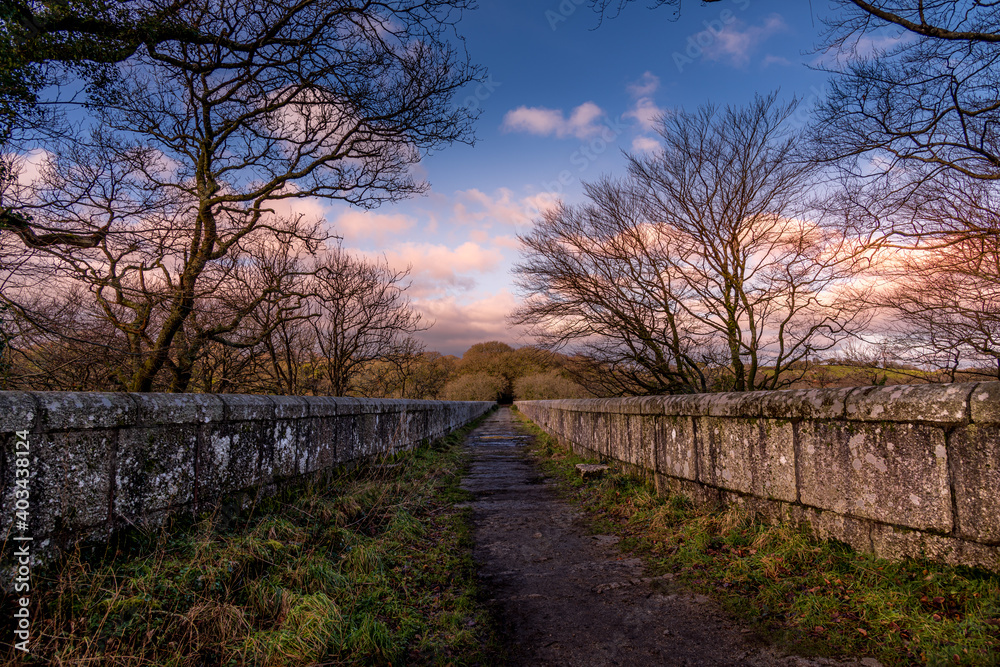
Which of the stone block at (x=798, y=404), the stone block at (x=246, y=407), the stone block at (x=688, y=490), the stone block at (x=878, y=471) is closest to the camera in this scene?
the stone block at (x=878, y=471)

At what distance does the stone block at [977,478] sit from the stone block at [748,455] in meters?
0.98

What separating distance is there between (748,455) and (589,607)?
1813mm

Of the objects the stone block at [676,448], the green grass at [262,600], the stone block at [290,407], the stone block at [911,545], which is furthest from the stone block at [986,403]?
the stone block at [290,407]

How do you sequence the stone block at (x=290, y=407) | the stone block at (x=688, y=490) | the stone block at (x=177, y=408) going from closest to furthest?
the stone block at (x=177, y=408)
the stone block at (x=290, y=407)
the stone block at (x=688, y=490)

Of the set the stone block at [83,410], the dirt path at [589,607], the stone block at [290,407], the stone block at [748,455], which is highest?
the stone block at [83,410]

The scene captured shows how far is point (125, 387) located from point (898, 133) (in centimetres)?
1088

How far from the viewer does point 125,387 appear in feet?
21.4

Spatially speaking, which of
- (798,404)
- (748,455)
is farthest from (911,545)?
(748,455)

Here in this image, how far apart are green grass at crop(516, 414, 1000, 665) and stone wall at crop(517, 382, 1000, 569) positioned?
0.43 feet

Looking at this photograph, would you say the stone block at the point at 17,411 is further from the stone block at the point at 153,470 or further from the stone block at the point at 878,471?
the stone block at the point at 878,471

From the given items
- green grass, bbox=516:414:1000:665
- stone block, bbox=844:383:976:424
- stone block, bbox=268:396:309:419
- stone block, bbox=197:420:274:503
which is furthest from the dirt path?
stone block, bbox=268:396:309:419

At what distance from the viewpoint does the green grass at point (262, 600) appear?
1.87 m

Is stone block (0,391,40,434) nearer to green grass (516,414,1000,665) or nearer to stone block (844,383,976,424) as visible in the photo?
green grass (516,414,1000,665)

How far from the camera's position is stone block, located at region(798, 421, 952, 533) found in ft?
7.85
